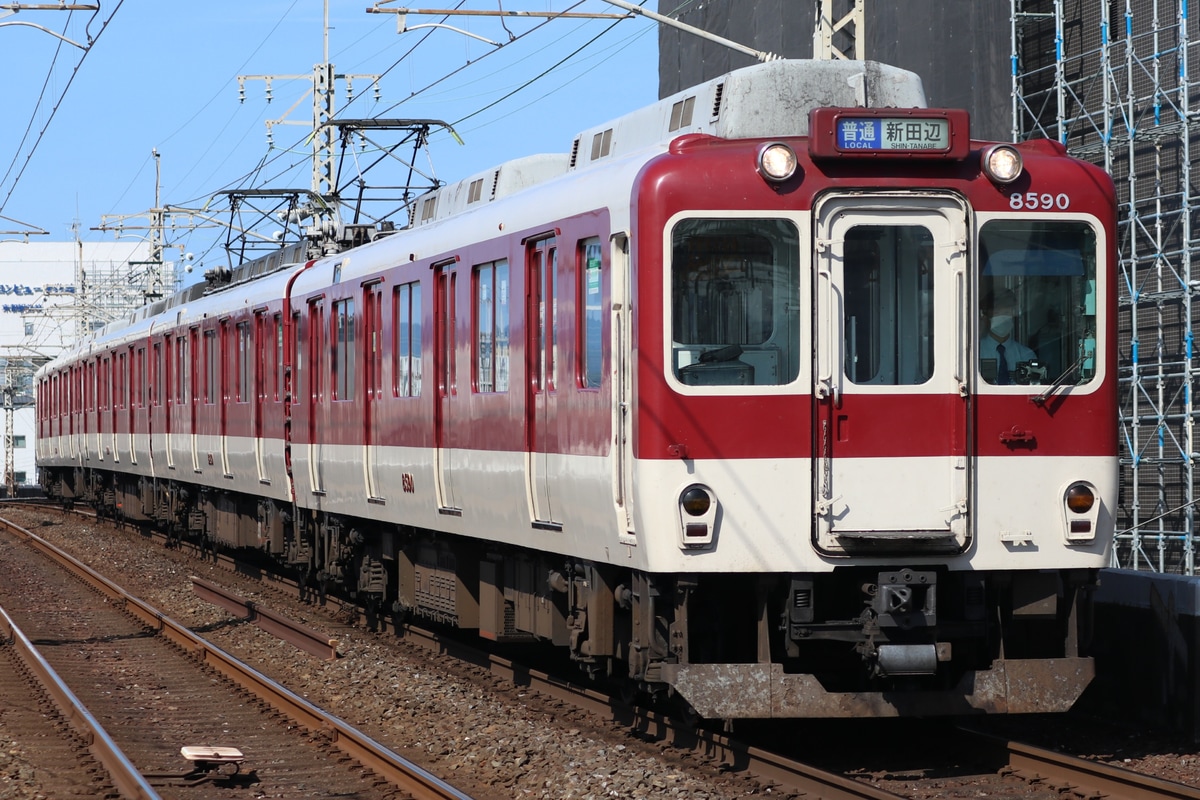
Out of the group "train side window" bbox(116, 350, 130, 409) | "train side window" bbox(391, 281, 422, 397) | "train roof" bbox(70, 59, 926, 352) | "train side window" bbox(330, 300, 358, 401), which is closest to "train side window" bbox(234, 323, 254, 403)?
"train side window" bbox(330, 300, 358, 401)

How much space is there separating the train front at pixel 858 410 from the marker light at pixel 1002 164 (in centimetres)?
1

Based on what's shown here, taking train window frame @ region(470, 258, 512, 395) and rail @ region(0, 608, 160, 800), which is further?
train window frame @ region(470, 258, 512, 395)

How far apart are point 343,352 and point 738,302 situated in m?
6.66

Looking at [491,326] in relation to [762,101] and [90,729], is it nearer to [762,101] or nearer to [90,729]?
[762,101]

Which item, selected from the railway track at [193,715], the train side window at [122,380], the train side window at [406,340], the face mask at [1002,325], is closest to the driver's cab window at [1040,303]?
the face mask at [1002,325]

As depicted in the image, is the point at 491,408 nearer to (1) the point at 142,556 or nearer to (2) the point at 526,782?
(2) the point at 526,782

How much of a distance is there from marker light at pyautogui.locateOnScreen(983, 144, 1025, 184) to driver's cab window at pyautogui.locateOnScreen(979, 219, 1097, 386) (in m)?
Answer: 0.20

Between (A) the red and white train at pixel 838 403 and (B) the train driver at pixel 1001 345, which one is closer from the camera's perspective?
(A) the red and white train at pixel 838 403

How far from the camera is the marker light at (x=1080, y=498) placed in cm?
808

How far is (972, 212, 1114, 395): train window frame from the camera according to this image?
807cm

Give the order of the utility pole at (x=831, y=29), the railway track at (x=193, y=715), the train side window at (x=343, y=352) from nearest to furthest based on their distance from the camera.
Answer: the railway track at (x=193, y=715) → the train side window at (x=343, y=352) → the utility pole at (x=831, y=29)

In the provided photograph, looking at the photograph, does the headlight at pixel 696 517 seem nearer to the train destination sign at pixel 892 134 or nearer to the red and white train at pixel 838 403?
the red and white train at pixel 838 403

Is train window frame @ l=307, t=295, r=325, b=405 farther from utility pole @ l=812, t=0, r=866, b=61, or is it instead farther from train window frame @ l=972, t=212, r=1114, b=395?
train window frame @ l=972, t=212, r=1114, b=395

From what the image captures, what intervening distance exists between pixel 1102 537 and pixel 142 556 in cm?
1770
